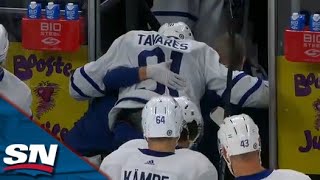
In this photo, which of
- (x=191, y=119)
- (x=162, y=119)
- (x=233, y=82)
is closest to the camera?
(x=162, y=119)

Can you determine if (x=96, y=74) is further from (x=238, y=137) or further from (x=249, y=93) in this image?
(x=238, y=137)

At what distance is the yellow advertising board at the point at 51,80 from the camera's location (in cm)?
533

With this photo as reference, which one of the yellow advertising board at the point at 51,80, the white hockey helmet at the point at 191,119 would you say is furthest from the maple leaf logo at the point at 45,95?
the white hockey helmet at the point at 191,119

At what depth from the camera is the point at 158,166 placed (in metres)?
3.64

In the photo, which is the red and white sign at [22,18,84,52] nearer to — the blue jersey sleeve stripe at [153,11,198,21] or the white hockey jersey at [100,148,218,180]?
the blue jersey sleeve stripe at [153,11,198,21]

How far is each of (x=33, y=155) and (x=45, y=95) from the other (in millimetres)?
3462

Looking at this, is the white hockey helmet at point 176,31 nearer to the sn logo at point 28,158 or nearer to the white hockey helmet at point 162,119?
the white hockey helmet at point 162,119

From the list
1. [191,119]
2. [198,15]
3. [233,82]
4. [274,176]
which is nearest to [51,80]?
[198,15]

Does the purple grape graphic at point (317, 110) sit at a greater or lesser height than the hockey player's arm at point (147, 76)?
lesser

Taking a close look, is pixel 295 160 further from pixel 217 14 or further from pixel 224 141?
pixel 224 141

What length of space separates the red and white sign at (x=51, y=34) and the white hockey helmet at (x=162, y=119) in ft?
4.67

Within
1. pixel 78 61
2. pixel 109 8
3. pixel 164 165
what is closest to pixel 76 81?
pixel 78 61

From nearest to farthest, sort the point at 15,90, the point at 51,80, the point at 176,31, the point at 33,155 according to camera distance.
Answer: the point at 33,155 < the point at 15,90 < the point at 176,31 < the point at 51,80

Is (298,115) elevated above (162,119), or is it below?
below
